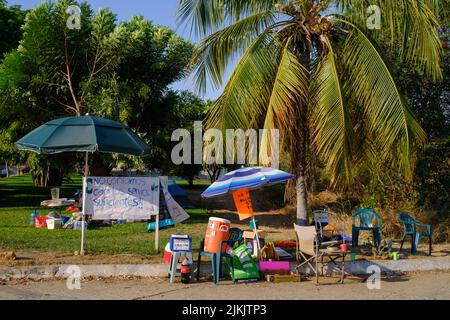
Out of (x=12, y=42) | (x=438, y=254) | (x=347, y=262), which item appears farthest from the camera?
(x=12, y=42)

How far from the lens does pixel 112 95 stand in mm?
18547

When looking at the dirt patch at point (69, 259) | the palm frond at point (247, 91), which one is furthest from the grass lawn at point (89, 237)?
the palm frond at point (247, 91)

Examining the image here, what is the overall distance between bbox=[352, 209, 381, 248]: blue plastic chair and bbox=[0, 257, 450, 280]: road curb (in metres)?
0.93

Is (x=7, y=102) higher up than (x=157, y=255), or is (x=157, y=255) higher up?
(x=7, y=102)

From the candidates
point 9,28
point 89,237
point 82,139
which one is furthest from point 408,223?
point 9,28

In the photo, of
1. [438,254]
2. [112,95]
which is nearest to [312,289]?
[438,254]

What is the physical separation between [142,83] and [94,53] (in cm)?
209

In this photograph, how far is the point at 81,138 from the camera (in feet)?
31.7

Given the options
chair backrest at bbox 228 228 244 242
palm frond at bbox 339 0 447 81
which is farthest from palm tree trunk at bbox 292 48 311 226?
chair backrest at bbox 228 228 244 242

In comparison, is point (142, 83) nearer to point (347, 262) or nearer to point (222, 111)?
point (222, 111)

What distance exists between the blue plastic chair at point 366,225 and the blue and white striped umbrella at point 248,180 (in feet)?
8.97

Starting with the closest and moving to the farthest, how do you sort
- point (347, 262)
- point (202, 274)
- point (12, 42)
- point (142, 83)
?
→ point (202, 274)
point (347, 262)
point (142, 83)
point (12, 42)

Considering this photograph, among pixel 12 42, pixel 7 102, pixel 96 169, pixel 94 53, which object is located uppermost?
pixel 12 42

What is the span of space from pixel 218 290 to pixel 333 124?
372cm
